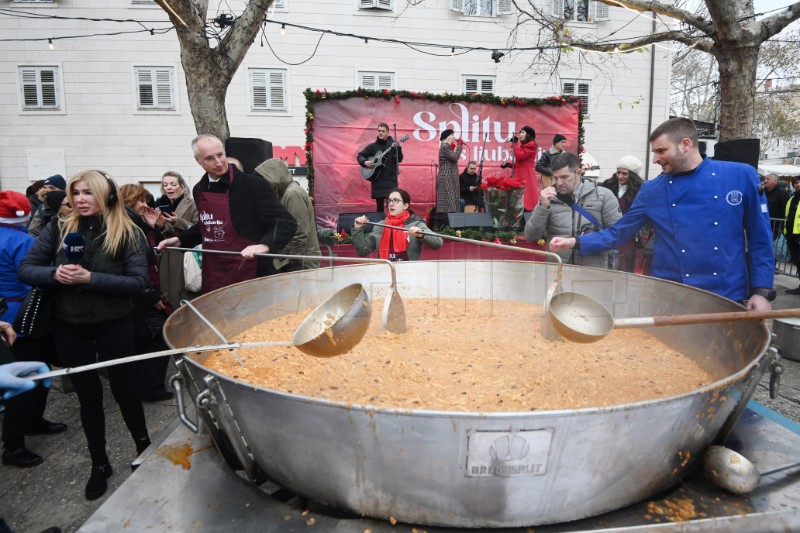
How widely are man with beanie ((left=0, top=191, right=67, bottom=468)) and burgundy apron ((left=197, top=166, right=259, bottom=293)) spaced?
1.03 meters

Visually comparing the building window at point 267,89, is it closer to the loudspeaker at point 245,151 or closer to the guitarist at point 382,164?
the guitarist at point 382,164

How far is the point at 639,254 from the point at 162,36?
1143cm

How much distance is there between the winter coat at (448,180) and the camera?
7.12 metres

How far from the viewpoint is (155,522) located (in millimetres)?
1127

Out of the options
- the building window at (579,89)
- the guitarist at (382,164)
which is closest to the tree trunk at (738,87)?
the guitarist at (382,164)

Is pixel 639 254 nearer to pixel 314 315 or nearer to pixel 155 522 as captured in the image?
pixel 314 315

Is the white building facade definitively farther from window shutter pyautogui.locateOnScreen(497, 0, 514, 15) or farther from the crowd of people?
the crowd of people

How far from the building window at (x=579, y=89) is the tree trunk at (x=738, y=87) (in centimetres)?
792

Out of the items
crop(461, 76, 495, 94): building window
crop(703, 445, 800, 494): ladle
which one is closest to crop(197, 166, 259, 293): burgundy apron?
crop(703, 445, 800, 494): ladle

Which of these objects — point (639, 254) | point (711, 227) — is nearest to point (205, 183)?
point (711, 227)

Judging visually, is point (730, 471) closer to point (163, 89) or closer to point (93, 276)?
point (93, 276)

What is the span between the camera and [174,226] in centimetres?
426

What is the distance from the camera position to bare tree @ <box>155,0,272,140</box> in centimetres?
525

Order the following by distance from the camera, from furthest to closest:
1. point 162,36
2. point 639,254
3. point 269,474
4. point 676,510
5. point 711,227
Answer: point 162,36
point 639,254
point 711,227
point 269,474
point 676,510
